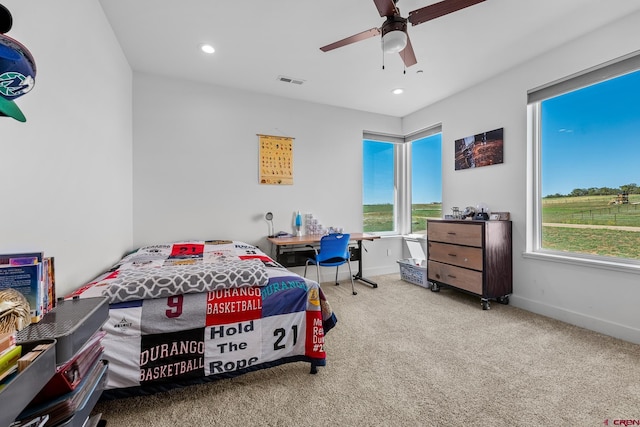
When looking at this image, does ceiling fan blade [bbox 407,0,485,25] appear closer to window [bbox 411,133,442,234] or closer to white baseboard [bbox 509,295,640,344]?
window [bbox 411,133,442,234]

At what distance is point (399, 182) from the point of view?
4.61 metres

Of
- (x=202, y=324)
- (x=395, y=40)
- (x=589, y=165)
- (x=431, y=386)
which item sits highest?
(x=395, y=40)

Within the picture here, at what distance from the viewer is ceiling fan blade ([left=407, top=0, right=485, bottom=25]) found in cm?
161

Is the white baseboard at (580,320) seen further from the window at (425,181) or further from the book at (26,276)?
the book at (26,276)

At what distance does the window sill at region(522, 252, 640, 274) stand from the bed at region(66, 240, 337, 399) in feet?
7.73

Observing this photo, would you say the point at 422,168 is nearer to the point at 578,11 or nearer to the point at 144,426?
the point at 578,11

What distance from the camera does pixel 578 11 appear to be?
2.06 metres

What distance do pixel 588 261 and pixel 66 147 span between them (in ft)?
13.1

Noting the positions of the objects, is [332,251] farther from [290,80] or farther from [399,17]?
[399,17]

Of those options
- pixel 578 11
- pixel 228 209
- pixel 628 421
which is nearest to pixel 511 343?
pixel 628 421

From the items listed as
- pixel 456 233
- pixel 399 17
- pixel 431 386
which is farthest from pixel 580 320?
pixel 399 17

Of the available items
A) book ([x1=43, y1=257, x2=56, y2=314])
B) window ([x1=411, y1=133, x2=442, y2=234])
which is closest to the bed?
book ([x1=43, y1=257, x2=56, y2=314])

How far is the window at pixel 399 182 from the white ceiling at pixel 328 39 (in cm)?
109

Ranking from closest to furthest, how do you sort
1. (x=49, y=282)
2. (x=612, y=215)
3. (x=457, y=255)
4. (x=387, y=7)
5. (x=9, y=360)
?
(x=9, y=360) → (x=49, y=282) → (x=387, y=7) → (x=612, y=215) → (x=457, y=255)
